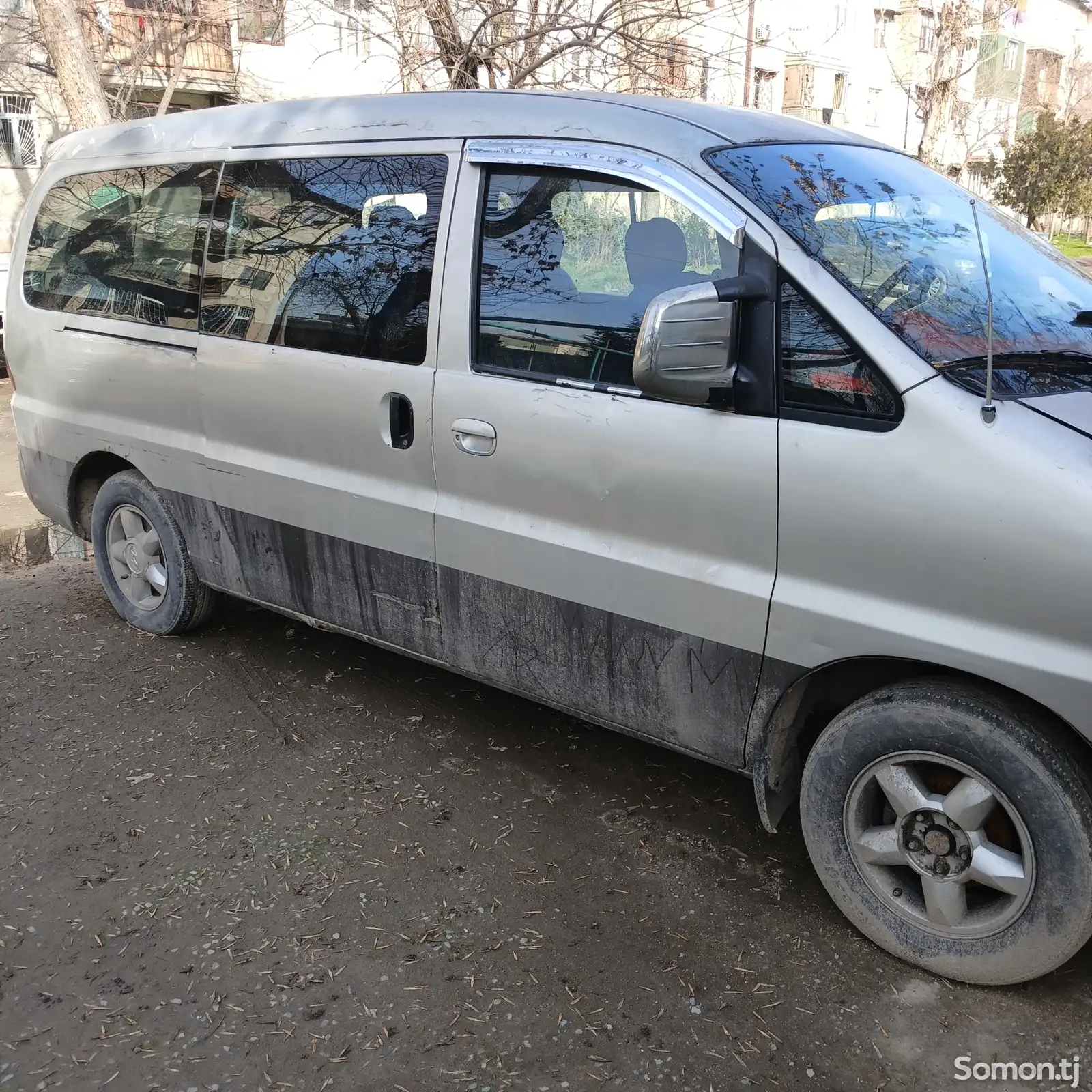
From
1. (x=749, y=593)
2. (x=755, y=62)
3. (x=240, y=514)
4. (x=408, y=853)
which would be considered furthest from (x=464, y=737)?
(x=755, y=62)

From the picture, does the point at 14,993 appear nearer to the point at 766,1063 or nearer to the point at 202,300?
the point at 766,1063

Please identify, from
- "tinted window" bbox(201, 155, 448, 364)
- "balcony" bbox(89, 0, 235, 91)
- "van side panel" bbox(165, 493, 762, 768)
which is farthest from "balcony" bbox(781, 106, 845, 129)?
"van side panel" bbox(165, 493, 762, 768)

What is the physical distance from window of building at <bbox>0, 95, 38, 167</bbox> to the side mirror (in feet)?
74.9

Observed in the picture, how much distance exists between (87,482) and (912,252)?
3.83 meters

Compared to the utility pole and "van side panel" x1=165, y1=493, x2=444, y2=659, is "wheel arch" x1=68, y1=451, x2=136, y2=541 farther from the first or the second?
the utility pole

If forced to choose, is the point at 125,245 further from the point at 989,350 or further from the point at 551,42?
the point at 551,42

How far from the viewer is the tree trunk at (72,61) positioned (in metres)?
11.1

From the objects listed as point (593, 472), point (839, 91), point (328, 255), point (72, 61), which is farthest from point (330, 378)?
point (839, 91)

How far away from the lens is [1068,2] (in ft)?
147

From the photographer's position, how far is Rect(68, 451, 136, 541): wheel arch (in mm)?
4836

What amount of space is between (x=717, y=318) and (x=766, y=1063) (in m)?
1.78

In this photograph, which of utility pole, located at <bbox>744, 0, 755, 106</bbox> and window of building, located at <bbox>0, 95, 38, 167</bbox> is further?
window of building, located at <bbox>0, 95, 38, 167</bbox>

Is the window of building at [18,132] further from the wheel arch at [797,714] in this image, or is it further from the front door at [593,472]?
the wheel arch at [797,714]

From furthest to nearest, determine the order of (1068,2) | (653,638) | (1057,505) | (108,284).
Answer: (1068,2)
(108,284)
(653,638)
(1057,505)
